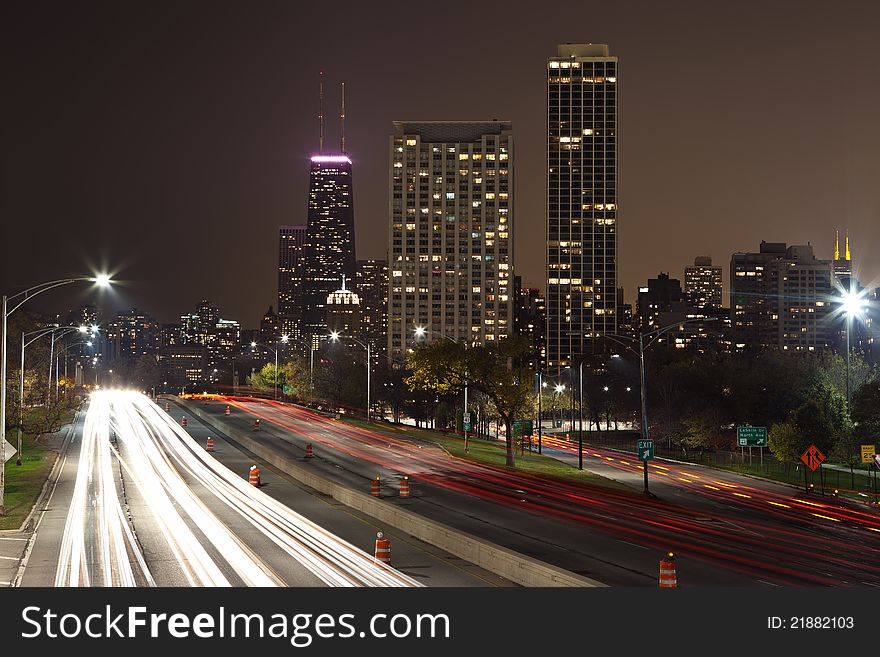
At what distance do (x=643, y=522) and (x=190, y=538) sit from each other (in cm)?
1605

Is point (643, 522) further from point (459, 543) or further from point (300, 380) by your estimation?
point (300, 380)

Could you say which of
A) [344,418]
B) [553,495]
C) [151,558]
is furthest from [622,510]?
[344,418]

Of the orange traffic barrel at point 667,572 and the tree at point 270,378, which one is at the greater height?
the tree at point 270,378

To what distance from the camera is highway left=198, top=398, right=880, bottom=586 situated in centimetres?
2494

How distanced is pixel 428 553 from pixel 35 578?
9.88m

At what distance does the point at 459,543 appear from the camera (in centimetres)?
2512

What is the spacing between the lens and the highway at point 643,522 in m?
24.9

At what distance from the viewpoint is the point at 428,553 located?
25.8 meters

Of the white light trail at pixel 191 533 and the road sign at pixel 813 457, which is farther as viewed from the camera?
the road sign at pixel 813 457

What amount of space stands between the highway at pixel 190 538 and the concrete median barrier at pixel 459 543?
70 cm

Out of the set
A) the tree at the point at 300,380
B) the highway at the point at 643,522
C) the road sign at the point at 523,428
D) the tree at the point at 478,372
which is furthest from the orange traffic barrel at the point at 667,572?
the tree at the point at 300,380

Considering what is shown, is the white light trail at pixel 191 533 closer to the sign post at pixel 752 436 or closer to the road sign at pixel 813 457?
the road sign at pixel 813 457

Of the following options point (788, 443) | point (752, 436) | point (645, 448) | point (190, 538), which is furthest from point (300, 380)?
point (190, 538)

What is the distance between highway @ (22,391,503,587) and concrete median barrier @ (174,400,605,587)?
704mm
